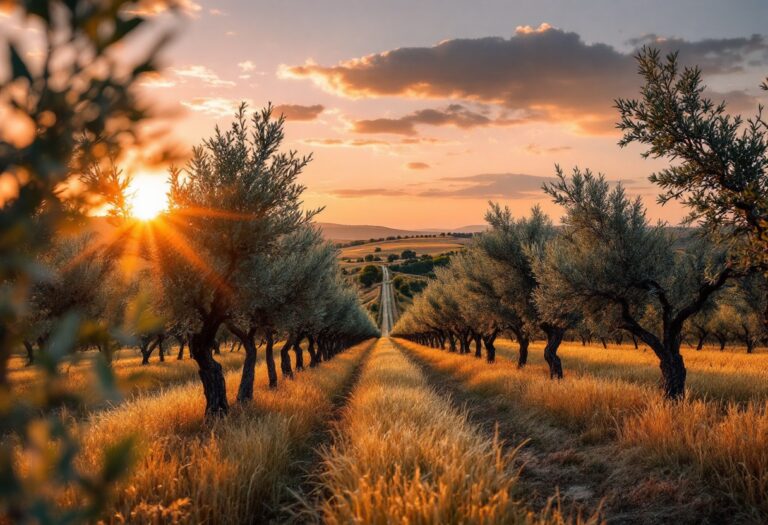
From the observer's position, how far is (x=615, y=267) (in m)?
14.7

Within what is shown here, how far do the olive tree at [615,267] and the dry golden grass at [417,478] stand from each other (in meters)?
7.40

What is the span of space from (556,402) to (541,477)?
4.73 m

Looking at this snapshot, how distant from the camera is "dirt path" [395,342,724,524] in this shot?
709 centimetres

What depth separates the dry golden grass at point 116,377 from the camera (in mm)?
1059

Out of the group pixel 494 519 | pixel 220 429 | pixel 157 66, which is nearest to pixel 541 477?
pixel 494 519

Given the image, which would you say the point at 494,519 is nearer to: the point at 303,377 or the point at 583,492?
the point at 583,492

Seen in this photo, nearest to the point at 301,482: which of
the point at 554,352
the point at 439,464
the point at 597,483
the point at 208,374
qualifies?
the point at 439,464

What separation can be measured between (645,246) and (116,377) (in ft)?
54.9

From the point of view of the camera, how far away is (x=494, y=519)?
15.2 ft

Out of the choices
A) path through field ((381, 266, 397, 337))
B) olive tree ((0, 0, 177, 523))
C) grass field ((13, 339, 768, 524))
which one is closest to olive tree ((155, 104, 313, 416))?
grass field ((13, 339, 768, 524))

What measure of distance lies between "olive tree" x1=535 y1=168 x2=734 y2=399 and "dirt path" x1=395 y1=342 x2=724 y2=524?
460cm

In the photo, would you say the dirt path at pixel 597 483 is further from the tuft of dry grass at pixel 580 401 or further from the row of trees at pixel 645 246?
the row of trees at pixel 645 246

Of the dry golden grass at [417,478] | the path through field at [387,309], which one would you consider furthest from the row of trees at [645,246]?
the path through field at [387,309]

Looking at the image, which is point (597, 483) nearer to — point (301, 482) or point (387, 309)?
point (301, 482)
